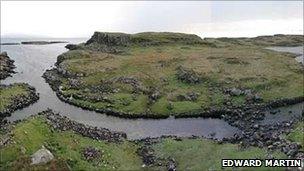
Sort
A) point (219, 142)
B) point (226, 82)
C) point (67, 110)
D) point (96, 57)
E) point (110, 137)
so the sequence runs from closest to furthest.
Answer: point (219, 142), point (110, 137), point (67, 110), point (226, 82), point (96, 57)

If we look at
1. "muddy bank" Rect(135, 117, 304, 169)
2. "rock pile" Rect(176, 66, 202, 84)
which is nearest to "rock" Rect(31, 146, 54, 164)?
"muddy bank" Rect(135, 117, 304, 169)

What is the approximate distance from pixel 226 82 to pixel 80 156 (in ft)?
168

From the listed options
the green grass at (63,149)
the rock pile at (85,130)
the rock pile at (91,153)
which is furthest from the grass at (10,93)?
the rock pile at (91,153)

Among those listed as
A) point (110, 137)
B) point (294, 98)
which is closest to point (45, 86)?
point (110, 137)

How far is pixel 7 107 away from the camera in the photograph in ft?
289

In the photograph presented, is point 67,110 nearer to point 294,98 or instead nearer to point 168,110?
point 168,110

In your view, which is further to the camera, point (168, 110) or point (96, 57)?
point (96, 57)

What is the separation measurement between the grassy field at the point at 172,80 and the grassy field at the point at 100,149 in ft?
69.1

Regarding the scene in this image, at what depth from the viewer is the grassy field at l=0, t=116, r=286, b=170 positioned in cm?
5119

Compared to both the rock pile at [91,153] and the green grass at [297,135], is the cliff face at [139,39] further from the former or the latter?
the green grass at [297,135]

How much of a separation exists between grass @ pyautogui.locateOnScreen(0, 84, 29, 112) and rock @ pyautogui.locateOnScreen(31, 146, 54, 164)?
128ft

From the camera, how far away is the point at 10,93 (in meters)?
97.9

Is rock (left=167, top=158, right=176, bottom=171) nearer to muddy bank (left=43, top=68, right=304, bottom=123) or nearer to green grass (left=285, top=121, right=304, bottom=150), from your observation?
green grass (left=285, top=121, right=304, bottom=150)

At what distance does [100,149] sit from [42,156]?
1010 cm
